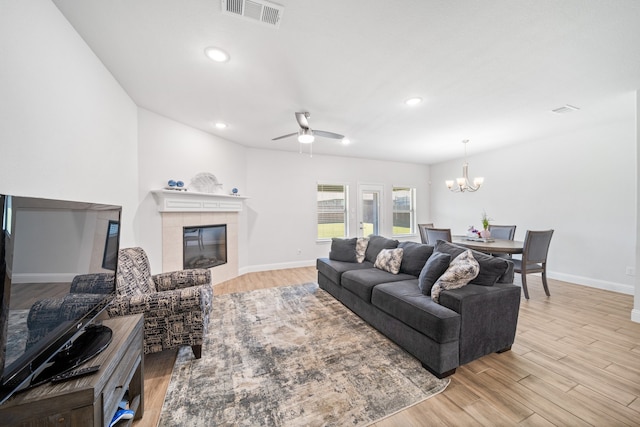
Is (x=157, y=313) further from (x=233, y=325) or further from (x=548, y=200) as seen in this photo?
(x=548, y=200)

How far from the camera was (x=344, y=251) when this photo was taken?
3.87 m

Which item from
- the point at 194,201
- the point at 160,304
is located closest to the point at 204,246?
the point at 194,201

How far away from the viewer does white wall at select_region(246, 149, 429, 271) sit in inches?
206

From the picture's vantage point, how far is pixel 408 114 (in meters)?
3.41

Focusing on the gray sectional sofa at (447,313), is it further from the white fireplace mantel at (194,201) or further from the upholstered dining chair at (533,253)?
the white fireplace mantel at (194,201)

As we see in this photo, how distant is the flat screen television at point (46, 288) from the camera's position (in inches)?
32.2

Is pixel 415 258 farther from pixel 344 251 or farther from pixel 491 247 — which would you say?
pixel 491 247

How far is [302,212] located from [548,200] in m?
4.95

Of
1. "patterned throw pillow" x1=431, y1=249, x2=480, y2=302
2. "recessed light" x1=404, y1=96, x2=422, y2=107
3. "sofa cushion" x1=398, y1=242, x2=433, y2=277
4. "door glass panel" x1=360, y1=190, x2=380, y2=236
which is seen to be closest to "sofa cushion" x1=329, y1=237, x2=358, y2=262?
"sofa cushion" x1=398, y1=242, x2=433, y2=277

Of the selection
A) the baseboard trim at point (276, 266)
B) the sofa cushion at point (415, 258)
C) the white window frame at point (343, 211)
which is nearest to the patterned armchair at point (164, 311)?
the sofa cushion at point (415, 258)

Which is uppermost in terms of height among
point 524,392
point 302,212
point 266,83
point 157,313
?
point 266,83

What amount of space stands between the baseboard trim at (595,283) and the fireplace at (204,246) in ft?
20.5

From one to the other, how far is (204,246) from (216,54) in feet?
10.1

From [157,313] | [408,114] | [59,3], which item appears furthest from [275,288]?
[59,3]
